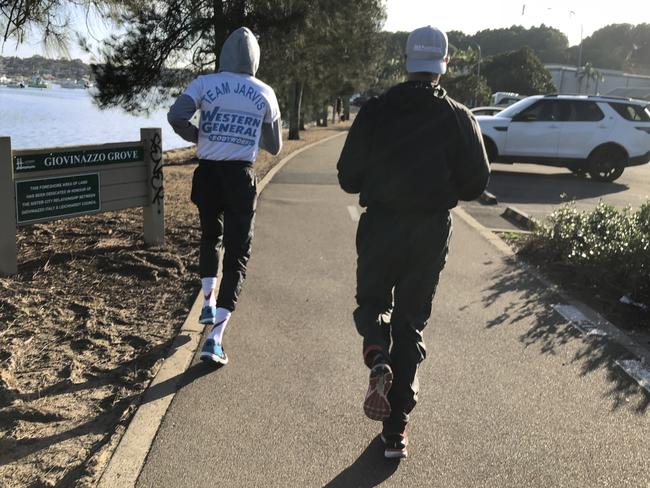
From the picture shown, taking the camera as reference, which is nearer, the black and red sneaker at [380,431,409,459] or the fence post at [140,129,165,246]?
the black and red sneaker at [380,431,409,459]

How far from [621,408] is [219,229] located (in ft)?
8.87

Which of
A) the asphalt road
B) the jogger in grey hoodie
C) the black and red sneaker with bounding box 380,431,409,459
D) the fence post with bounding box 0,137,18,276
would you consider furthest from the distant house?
the black and red sneaker with bounding box 380,431,409,459

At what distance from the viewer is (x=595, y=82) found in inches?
4094

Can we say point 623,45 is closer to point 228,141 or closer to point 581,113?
point 581,113

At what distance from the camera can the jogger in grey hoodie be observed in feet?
13.1

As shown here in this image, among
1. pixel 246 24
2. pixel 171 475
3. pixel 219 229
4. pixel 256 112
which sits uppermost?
pixel 246 24

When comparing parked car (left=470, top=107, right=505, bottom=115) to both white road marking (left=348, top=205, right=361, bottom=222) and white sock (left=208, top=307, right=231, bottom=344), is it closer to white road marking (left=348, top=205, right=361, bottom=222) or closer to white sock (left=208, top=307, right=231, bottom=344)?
white road marking (left=348, top=205, right=361, bottom=222)

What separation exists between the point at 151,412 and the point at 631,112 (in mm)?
14600

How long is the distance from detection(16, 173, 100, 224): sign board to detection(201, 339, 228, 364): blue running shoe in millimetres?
2524

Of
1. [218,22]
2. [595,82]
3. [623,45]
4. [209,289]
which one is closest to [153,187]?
[209,289]

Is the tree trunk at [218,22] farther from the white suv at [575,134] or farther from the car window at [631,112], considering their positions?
the car window at [631,112]

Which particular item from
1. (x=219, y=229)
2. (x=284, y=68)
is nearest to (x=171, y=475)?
(x=219, y=229)

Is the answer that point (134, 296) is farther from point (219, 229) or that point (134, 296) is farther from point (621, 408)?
point (621, 408)

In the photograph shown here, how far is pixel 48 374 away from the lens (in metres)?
3.68
